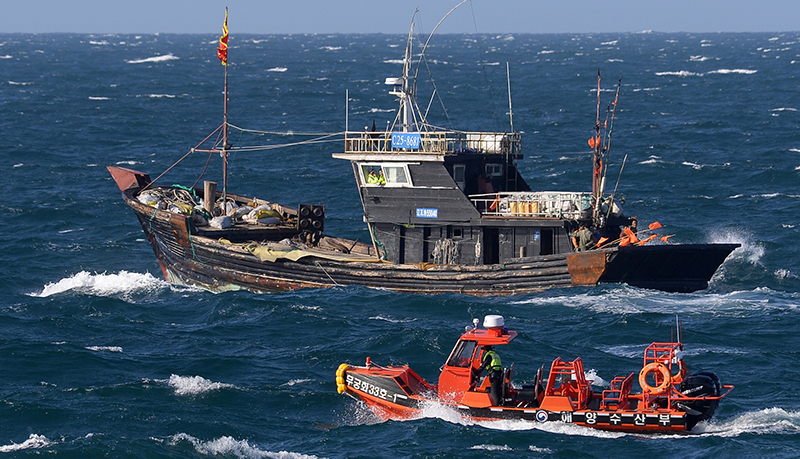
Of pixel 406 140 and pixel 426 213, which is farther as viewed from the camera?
pixel 426 213

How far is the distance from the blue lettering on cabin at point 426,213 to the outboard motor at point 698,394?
44.8ft

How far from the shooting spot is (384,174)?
33.4 m

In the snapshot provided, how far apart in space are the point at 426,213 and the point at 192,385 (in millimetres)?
11110

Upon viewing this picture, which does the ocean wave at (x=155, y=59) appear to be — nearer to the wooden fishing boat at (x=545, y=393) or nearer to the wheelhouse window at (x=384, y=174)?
the wheelhouse window at (x=384, y=174)

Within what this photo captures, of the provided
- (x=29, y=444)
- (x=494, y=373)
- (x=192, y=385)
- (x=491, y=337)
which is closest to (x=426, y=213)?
(x=192, y=385)

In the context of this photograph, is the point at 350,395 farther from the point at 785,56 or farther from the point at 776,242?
the point at 785,56

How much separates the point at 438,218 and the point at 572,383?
12.6 m

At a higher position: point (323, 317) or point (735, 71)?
point (735, 71)

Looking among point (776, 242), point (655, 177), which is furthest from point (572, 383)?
point (655, 177)

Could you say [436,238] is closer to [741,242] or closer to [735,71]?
[741,242]

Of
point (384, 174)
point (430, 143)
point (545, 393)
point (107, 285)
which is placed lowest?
point (107, 285)

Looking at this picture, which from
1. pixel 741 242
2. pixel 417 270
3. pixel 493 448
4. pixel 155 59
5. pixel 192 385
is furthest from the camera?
pixel 155 59

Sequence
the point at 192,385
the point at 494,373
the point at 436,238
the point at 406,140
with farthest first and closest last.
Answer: the point at 436,238, the point at 406,140, the point at 192,385, the point at 494,373

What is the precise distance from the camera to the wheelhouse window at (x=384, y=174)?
33062 millimetres
